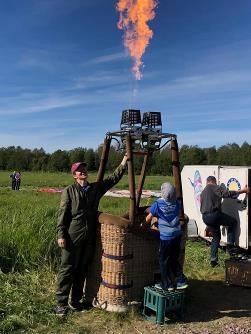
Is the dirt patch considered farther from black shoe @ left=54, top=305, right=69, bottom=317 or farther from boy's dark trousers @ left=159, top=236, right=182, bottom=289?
boy's dark trousers @ left=159, top=236, right=182, bottom=289

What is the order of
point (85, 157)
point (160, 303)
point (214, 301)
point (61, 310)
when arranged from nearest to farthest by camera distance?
point (160, 303) < point (61, 310) < point (214, 301) < point (85, 157)

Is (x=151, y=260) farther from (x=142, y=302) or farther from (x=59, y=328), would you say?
(x=59, y=328)

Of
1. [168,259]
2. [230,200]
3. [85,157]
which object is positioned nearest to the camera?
[168,259]

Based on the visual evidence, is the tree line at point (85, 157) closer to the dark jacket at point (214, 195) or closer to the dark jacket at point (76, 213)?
the dark jacket at point (214, 195)

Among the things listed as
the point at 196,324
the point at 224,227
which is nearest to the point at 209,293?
the point at 196,324

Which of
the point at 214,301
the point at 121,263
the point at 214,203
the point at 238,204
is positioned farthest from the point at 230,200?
the point at 121,263

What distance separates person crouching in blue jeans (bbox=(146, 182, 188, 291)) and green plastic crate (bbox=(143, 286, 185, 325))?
13 cm

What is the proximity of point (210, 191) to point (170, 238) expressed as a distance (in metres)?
3.77

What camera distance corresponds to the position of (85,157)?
8650 centimetres

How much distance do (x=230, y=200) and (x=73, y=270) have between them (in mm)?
5210

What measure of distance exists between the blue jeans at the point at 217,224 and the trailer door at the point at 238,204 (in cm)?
15

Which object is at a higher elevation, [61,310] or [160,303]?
[160,303]

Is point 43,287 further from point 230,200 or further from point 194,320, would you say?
point 230,200

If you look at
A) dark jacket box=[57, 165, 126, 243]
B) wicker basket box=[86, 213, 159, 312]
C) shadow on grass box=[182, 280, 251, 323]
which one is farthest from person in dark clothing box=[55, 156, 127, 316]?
shadow on grass box=[182, 280, 251, 323]
